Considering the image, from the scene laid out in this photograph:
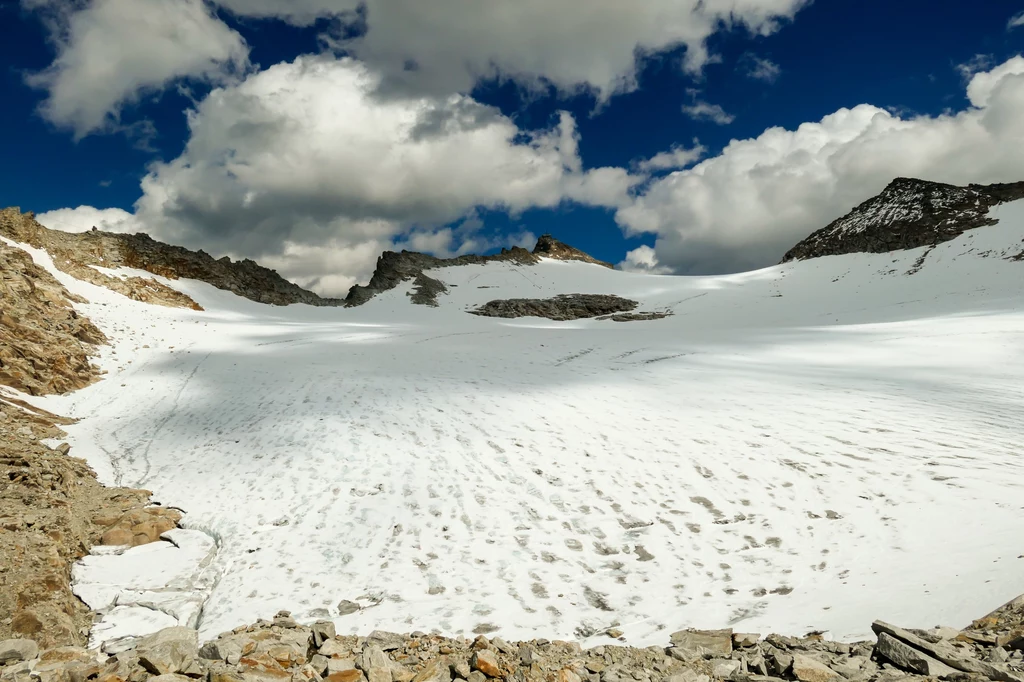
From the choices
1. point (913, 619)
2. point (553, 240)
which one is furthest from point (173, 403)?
point (553, 240)

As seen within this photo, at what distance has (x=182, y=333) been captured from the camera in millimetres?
26406

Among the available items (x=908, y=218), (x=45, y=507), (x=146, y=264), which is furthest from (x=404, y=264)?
(x=908, y=218)

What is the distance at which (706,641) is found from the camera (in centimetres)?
514

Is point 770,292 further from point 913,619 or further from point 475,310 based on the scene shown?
point 913,619

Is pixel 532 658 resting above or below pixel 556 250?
below

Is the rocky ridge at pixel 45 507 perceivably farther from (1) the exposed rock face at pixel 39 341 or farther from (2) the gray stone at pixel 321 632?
(2) the gray stone at pixel 321 632

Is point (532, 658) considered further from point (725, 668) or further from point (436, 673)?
point (725, 668)

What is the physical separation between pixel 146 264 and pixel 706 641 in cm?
6255

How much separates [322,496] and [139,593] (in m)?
3.06

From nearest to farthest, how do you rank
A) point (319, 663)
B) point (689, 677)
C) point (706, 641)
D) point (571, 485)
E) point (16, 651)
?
1. point (689, 677)
2. point (16, 651)
3. point (319, 663)
4. point (706, 641)
5. point (571, 485)

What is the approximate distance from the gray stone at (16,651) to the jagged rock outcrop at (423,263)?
6024 centimetres

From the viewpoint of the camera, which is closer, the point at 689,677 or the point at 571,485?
the point at 689,677

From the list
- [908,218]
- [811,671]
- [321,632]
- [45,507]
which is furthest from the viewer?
[908,218]

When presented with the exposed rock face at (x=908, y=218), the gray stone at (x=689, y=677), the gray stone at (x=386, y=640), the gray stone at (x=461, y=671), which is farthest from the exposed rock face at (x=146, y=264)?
the exposed rock face at (x=908, y=218)
